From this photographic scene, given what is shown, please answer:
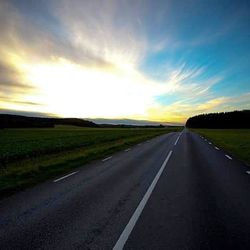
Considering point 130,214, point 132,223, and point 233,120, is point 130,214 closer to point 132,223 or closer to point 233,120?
point 132,223

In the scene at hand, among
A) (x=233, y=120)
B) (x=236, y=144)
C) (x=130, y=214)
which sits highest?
(x=233, y=120)

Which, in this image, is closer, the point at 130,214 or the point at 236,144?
the point at 130,214

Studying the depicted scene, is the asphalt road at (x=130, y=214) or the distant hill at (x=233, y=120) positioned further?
the distant hill at (x=233, y=120)

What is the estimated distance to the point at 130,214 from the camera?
561 centimetres

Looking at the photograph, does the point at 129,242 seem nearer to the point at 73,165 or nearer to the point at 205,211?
the point at 205,211

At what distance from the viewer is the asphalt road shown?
4305mm

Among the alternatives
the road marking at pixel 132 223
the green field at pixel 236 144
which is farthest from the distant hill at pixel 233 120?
the road marking at pixel 132 223

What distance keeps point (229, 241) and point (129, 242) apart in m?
1.68

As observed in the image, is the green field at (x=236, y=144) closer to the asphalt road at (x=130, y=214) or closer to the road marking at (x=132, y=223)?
the asphalt road at (x=130, y=214)

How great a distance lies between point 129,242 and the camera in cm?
426

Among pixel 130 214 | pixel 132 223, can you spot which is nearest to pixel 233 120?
pixel 130 214

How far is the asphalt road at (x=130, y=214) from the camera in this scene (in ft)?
14.1

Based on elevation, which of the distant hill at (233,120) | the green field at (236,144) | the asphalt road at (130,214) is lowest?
the asphalt road at (130,214)

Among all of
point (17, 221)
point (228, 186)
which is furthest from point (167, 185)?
point (17, 221)
